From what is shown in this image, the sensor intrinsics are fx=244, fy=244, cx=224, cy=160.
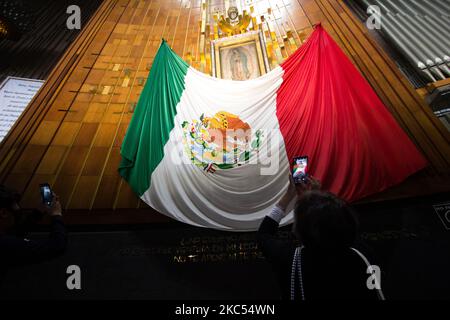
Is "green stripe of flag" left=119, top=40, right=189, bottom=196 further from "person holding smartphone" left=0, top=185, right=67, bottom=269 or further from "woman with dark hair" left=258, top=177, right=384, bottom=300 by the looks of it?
"woman with dark hair" left=258, top=177, right=384, bottom=300

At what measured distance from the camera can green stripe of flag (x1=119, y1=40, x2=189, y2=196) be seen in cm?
235

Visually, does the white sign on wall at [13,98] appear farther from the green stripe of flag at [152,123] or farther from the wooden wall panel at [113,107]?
the green stripe of flag at [152,123]

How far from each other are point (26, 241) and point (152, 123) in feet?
5.22

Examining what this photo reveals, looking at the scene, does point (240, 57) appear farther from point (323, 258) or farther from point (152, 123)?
point (323, 258)

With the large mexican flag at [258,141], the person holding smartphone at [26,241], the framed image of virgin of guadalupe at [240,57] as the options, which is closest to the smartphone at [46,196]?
the person holding smartphone at [26,241]

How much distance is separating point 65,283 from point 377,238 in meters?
2.59

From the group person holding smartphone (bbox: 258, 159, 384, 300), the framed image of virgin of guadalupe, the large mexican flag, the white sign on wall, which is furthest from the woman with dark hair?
the white sign on wall

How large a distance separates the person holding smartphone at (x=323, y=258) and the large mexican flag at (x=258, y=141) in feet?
3.26

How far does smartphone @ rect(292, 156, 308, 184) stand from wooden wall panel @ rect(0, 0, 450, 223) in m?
1.03

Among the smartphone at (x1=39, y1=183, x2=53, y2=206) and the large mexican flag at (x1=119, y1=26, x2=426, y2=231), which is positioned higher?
the large mexican flag at (x1=119, y1=26, x2=426, y2=231)

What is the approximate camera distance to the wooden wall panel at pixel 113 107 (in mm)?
2361

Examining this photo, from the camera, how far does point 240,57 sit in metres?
3.88

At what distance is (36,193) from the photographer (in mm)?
2406

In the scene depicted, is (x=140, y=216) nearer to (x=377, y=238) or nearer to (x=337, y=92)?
(x=377, y=238)
